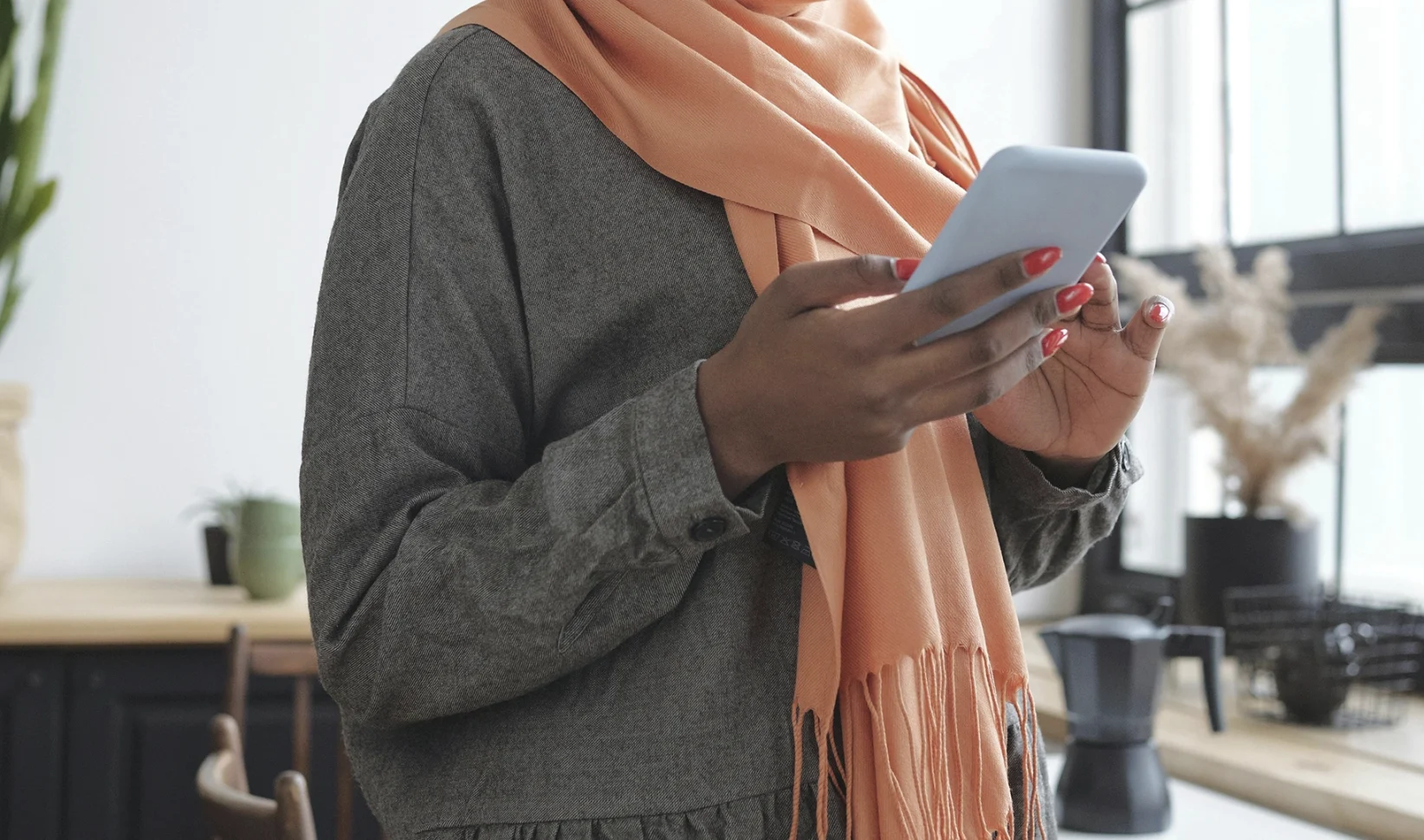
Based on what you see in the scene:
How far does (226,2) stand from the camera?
2.21m

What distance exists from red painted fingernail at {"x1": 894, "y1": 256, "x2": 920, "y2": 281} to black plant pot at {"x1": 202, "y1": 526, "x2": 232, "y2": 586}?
1.87 m

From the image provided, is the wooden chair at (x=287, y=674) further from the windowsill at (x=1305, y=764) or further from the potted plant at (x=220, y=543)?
the windowsill at (x=1305, y=764)

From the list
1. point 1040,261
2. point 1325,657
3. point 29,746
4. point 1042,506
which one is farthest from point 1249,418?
point 29,746

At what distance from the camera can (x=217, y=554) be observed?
214cm

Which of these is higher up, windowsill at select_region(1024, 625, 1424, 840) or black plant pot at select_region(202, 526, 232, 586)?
black plant pot at select_region(202, 526, 232, 586)

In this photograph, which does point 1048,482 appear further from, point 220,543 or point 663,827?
point 220,543

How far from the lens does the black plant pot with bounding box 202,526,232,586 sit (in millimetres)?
2129

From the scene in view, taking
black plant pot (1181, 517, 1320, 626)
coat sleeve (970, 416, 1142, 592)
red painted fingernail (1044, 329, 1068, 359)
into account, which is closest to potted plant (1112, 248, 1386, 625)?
black plant pot (1181, 517, 1320, 626)

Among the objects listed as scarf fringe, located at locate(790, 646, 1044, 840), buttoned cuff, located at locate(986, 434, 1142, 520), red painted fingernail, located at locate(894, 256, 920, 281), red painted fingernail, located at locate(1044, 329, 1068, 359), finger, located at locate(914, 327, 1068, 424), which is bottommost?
scarf fringe, located at locate(790, 646, 1044, 840)

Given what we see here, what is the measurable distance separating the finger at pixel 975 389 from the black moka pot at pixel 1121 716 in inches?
34.2

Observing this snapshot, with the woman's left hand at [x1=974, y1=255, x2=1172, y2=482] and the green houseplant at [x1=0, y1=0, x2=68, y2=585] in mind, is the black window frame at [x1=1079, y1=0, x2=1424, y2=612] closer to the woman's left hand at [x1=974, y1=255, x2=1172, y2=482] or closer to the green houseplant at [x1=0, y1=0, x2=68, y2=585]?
the woman's left hand at [x1=974, y1=255, x2=1172, y2=482]

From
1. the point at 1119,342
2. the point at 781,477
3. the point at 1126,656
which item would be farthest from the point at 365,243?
the point at 1126,656

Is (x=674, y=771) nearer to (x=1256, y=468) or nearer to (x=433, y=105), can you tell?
(x=433, y=105)

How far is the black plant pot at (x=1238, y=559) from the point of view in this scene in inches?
77.1
